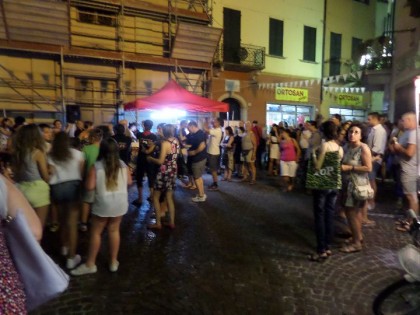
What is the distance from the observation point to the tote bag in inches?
180

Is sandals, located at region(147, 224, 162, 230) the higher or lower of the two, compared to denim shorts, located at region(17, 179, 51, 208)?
lower

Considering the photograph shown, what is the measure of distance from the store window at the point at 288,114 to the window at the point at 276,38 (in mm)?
2893

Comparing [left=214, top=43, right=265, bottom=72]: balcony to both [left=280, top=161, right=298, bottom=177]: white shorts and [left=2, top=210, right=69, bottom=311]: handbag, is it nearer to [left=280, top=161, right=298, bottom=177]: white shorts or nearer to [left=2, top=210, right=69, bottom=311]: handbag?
[left=280, top=161, right=298, bottom=177]: white shorts

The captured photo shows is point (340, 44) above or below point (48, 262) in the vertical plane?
above

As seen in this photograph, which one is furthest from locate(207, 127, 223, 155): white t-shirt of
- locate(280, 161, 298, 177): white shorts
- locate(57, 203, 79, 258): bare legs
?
locate(57, 203, 79, 258): bare legs

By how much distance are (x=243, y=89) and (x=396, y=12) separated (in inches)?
295

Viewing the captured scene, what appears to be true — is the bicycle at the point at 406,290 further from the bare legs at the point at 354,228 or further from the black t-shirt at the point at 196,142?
the black t-shirt at the point at 196,142

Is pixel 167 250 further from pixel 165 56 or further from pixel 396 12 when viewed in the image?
pixel 396 12

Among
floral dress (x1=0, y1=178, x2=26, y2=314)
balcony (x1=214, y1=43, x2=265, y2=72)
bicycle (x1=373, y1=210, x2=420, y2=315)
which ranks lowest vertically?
bicycle (x1=373, y1=210, x2=420, y2=315)

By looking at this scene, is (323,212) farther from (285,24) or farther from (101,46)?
(285,24)

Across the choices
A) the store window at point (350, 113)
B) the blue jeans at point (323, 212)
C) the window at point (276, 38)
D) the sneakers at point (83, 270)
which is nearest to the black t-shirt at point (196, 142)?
the blue jeans at point (323, 212)

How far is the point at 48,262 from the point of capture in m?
1.58

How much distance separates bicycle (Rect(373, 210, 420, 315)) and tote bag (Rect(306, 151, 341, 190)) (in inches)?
50.7

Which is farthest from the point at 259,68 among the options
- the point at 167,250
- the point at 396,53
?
the point at 167,250
